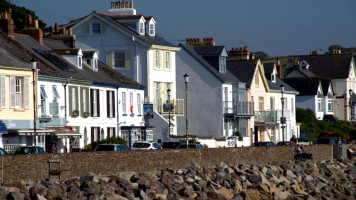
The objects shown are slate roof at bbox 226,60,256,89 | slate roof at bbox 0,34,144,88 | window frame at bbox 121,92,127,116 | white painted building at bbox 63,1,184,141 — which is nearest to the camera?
slate roof at bbox 0,34,144,88

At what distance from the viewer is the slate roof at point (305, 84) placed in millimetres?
91062

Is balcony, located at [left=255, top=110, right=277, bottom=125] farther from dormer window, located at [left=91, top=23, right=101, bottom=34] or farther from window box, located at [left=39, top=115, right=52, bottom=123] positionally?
window box, located at [left=39, top=115, right=52, bottom=123]

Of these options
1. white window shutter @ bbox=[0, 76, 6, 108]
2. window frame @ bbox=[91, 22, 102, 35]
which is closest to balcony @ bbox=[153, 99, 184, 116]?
window frame @ bbox=[91, 22, 102, 35]

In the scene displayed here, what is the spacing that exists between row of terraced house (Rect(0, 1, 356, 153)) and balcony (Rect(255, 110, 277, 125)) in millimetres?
91

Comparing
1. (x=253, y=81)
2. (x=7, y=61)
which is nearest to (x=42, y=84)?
(x=7, y=61)

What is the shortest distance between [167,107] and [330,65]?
1941 inches

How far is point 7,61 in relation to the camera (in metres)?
42.4

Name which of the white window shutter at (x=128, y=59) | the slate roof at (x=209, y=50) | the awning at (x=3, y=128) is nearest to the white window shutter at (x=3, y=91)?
the awning at (x=3, y=128)

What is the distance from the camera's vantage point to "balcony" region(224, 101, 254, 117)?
6581 centimetres

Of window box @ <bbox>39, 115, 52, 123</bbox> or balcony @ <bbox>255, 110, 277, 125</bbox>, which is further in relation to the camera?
balcony @ <bbox>255, 110, 277, 125</bbox>

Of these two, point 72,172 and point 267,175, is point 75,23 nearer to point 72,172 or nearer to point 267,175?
point 267,175

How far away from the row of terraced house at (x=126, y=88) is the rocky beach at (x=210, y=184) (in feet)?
22.5

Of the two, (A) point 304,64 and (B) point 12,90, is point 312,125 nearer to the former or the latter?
(A) point 304,64

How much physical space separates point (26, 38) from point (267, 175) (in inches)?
727
